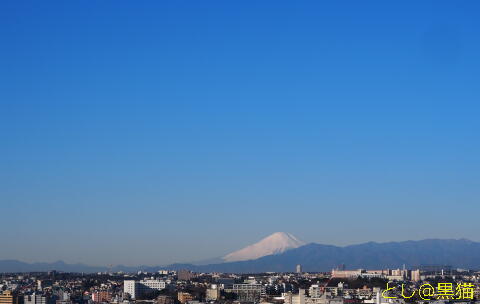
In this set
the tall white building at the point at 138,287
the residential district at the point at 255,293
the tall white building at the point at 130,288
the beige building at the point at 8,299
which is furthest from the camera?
the tall white building at the point at 138,287

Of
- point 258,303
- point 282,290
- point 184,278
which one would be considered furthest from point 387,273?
point 258,303

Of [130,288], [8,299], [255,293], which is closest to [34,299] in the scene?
[8,299]

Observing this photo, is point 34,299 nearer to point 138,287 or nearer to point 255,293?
point 138,287

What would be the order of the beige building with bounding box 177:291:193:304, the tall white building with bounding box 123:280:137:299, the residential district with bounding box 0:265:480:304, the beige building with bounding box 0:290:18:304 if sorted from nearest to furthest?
the residential district with bounding box 0:265:480:304 → the beige building with bounding box 0:290:18:304 → the beige building with bounding box 177:291:193:304 → the tall white building with bounding box 123:280:137:299

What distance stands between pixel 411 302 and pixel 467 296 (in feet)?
11.3

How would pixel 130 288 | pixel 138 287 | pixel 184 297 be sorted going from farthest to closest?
pixel 138 287, pixel 130 288, pixel 184 297

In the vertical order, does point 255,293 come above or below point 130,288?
below

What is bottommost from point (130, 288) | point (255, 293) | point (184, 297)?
point (184, 297)

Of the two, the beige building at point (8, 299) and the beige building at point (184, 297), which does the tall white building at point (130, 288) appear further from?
the beige building at point (8, 299)

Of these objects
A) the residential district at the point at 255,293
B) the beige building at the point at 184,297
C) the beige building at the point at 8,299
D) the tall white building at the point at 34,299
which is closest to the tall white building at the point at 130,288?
the residential district at the point at 255,293

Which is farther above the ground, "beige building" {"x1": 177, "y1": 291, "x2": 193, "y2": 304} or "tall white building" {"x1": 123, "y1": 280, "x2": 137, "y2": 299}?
"tall white building" {"x1": 123, "y1": 280, "x2": 137, "y2": 299}

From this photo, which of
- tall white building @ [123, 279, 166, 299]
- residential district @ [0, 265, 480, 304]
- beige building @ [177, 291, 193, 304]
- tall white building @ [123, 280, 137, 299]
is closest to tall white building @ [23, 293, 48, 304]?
residential district @ [0, 265, 480, 304]

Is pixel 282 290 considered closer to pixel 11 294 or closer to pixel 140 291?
pixel 140 291

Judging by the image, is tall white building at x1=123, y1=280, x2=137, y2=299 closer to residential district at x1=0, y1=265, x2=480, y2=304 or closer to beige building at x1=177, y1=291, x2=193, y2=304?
residential district at x1=0, y1=265, x2=480, y2=304
